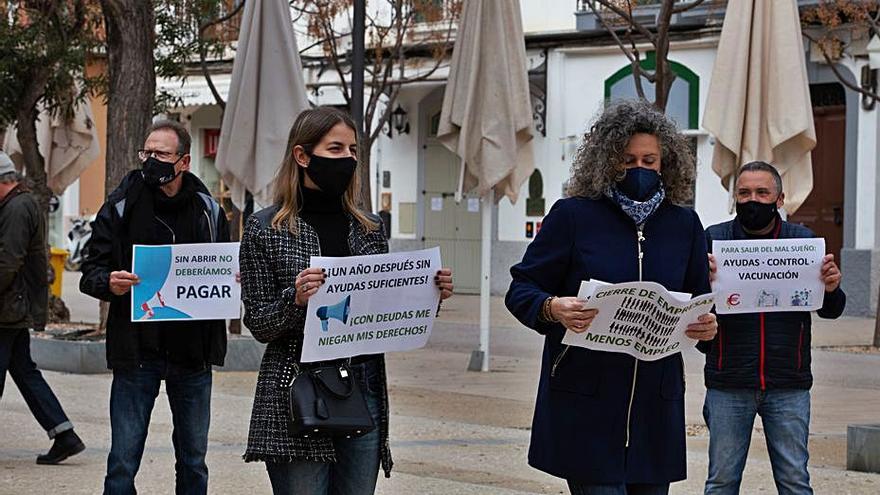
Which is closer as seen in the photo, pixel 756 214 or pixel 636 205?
pixel 636 205

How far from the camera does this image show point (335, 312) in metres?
4.87

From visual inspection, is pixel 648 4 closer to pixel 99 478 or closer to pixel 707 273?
pixel 99 478

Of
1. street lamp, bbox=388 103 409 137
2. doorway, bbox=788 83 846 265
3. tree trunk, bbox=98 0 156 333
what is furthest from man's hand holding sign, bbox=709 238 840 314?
street lamp, bbox=388 103 409 137

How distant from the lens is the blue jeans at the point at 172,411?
659cm

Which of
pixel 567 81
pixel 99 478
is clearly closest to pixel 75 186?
pixel 567 81

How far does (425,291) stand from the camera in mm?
5172

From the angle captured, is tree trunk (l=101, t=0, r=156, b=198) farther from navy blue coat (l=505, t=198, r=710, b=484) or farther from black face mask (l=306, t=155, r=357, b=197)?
navy blue coat (l=505, t=198, r=710, b=484)

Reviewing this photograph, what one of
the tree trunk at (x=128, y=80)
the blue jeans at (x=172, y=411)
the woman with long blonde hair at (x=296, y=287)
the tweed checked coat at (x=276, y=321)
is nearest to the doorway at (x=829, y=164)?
the tree trunk at (x=128, y=80)

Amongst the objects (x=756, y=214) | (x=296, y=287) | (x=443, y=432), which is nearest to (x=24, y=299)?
(x=443, y=432)

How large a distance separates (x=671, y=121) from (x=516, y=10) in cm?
895

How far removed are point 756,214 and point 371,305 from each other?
225cm

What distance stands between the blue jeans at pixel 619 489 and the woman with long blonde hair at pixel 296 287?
64 centimetres

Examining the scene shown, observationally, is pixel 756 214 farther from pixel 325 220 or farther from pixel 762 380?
pixel 325 220

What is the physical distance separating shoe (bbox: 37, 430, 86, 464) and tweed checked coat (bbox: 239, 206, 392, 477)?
14.5 feet
